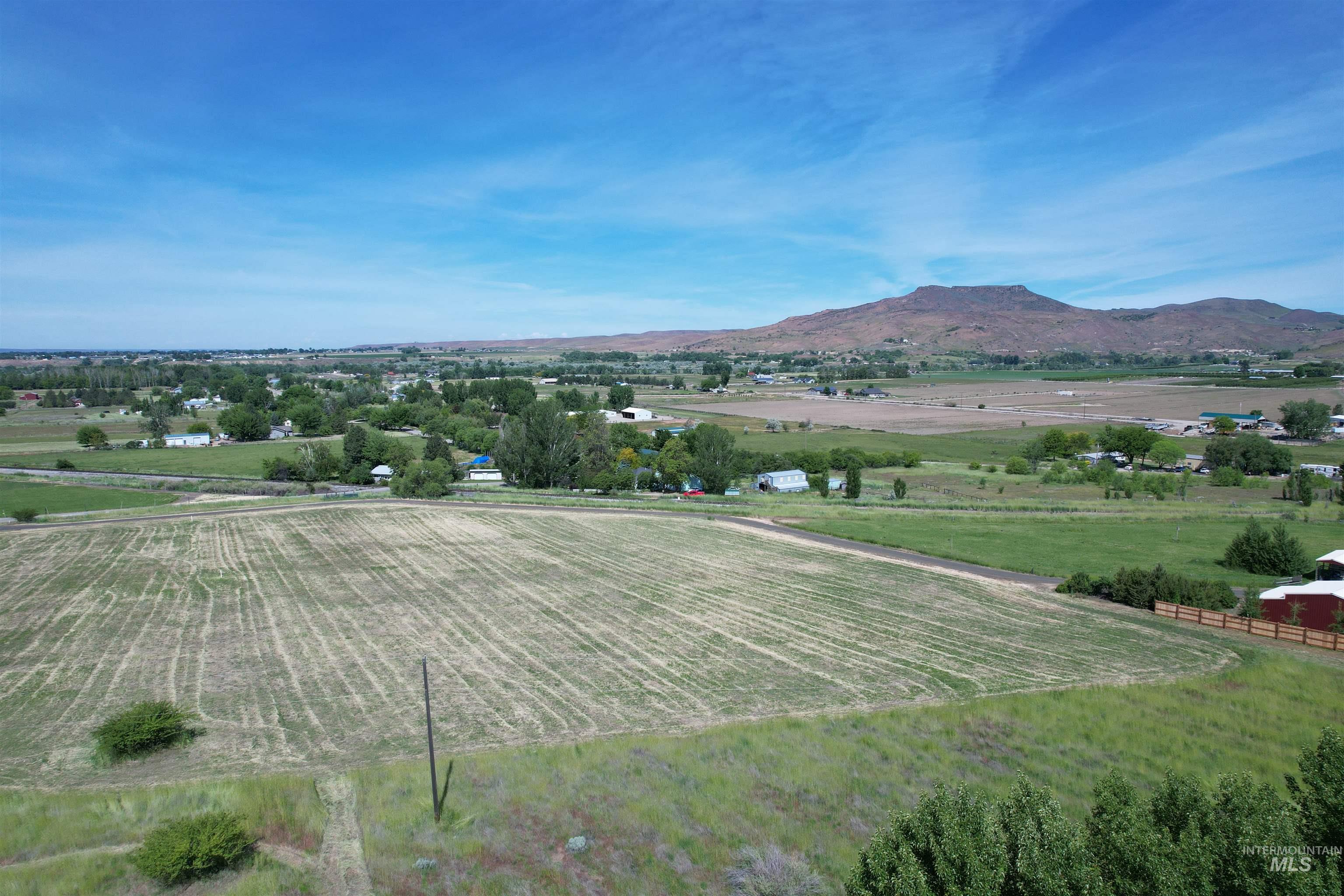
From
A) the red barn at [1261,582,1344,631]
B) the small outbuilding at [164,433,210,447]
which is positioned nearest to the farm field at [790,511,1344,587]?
the red barn at [1261,582,1344,631]

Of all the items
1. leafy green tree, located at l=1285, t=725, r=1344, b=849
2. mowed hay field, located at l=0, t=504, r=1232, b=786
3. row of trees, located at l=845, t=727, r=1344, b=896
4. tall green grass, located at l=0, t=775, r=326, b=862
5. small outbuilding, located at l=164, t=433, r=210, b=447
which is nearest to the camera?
row of trees, located at l=845, t=727, r=1344, b=896

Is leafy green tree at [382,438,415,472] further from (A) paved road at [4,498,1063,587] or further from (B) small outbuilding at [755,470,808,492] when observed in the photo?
(B) small outbuilding at [755,470,808,492]

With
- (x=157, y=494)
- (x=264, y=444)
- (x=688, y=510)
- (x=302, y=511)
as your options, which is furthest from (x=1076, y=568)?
(x=264, y=444)

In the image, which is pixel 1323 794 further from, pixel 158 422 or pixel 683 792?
pixel 158 422

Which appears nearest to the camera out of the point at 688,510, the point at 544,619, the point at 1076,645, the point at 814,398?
the point at 1076,645

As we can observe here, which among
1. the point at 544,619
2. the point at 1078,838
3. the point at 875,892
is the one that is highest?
the point at 1078,838

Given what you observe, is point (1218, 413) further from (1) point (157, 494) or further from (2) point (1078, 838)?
(1) point (157, 494)

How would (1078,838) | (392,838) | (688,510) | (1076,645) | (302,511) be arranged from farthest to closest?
(688,510) < (302,511) < (1076,645) < (392,838) < (1078,838)
